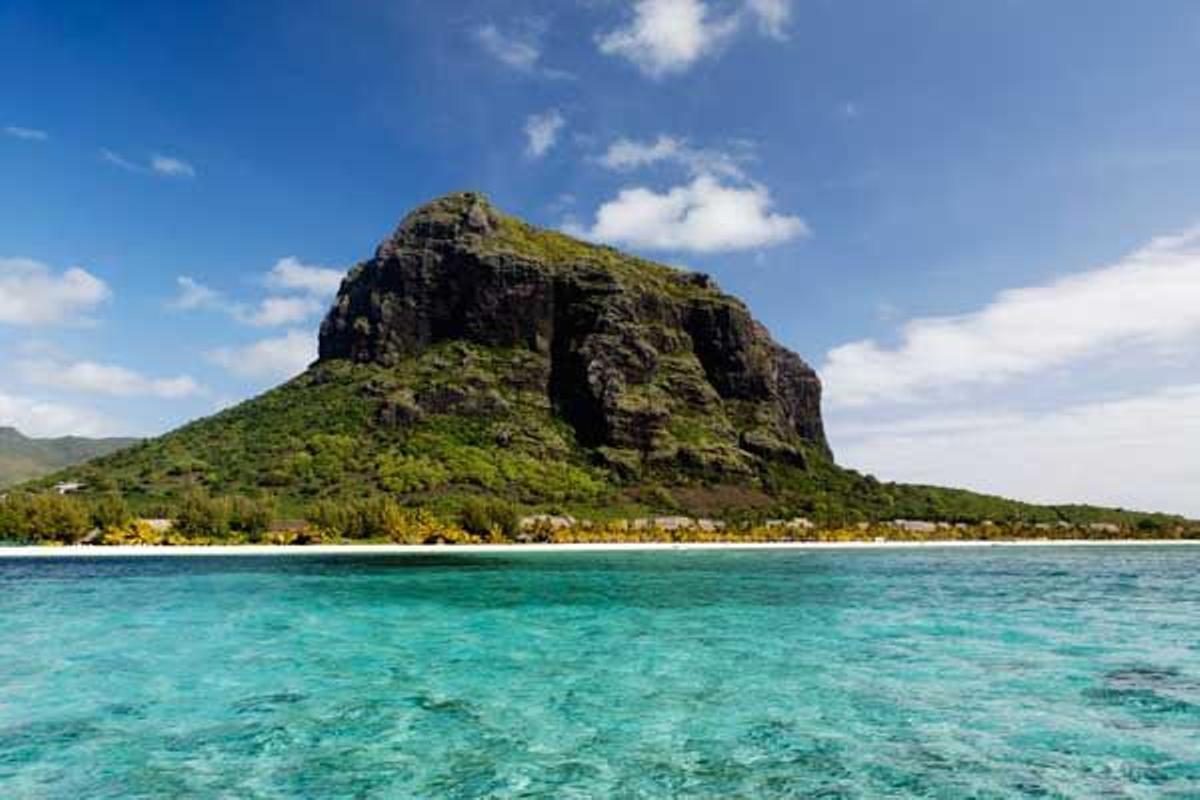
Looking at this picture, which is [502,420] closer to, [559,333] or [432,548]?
[559,333]

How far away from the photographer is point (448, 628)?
32375 mm

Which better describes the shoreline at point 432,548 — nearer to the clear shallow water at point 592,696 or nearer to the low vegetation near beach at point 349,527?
the low vegetation near beach at point 349,527

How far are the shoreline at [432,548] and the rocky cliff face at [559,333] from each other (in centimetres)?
5118

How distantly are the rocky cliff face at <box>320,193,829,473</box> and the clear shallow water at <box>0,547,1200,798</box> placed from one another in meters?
132

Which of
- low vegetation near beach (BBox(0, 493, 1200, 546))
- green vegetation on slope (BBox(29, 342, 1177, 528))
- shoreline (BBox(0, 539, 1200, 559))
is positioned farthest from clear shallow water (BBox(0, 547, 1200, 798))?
green vegetation on slope (BBox(29, 342, 1177, 528))

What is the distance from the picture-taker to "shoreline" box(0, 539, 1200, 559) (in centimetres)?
7650

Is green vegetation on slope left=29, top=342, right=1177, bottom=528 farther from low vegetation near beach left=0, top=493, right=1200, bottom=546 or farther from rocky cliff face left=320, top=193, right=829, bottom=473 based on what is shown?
low vegetation near beach left=0, top=493, right=1200, bottom=546

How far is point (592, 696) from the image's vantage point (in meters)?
19.8

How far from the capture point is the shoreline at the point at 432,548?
76500mm

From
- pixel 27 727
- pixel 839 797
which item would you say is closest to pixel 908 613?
pixel 839 797

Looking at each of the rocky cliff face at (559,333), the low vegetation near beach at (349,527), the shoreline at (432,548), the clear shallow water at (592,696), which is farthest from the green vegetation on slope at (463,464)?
the clear shallow water at (592,696)

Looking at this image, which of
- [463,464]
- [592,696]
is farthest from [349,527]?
[592,696]

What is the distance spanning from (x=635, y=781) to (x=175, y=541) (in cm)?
8609

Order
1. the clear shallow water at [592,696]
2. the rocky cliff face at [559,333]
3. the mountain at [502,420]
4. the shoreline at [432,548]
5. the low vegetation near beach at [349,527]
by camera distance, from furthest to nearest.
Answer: the rocky cliff face at [559,333] → the mountain at [502,420] → the low vegetation near beach at [349,527] → the shoreline at [432,548] → the clear shallow water at [592,696]
